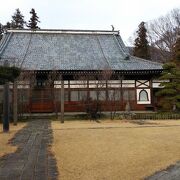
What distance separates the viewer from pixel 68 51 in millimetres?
29672

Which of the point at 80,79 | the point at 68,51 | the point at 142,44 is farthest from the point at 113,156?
the point at 142,44

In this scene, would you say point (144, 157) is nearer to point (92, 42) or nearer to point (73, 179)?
point (73, 179)

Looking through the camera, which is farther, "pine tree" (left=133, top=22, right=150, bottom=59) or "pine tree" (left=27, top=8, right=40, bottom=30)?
"pine tree" (left=27, top=8, right=40, bottom=30)

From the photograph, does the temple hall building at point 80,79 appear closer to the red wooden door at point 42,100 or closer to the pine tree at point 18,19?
the red wooden door at point 42,100

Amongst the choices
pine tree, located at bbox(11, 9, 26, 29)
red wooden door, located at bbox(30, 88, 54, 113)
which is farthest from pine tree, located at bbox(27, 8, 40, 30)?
red wooden door, located at bbox(30, 88, 54, 113)

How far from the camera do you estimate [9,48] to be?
29.7m

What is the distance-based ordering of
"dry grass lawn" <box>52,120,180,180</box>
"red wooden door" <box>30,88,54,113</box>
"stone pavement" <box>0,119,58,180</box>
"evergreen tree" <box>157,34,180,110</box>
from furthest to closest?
1. "red wooden door" <box>30,88,54,113</box>
2. "evergreen tree" <box>157,34,180,110</box>
3. "dry grass lawn" <box>52,120,180,180</box>
4. "stone pavement" <box>0,119,58,180</box>

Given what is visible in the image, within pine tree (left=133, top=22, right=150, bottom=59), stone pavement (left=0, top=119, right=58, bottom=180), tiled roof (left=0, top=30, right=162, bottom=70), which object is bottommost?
stone pavement (left=0, top=119, right=58, bottom=180)

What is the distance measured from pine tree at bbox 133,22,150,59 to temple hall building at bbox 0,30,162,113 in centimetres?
1336

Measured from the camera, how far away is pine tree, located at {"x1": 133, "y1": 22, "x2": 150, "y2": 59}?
42.9 m

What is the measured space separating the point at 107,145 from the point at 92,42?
72.7ft

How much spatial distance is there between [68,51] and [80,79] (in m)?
4.61

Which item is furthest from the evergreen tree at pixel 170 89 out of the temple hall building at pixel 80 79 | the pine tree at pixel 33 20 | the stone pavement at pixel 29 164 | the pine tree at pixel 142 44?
the pine tree at pixel 33 20

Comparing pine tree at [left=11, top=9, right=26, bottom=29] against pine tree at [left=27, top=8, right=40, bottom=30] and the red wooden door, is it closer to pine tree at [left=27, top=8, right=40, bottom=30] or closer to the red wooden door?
pine tree at [left=27, top=8, right=40, bottom=30]
